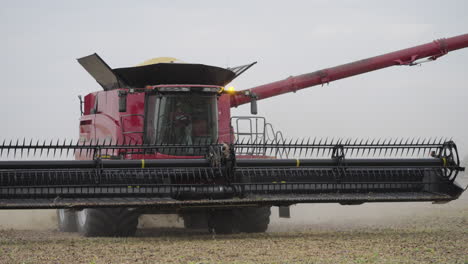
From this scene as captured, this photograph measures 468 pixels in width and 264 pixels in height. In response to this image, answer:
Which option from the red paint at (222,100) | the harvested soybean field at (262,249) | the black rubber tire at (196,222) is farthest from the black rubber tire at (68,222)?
the harvested soybean field at (262,249)

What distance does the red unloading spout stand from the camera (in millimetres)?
13695

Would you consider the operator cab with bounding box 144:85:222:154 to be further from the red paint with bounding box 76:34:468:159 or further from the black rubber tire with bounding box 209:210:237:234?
the black rubber tire with bounding box 209:210:237:234

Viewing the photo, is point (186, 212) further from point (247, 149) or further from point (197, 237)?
point (247, 149)

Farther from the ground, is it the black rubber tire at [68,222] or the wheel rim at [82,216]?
the wheel rim at [82,216]

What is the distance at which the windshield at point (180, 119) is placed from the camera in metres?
9.88

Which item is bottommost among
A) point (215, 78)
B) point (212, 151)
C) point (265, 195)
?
point (265, 195)

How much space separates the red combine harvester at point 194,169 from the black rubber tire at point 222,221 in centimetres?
1

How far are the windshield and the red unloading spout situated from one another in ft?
13.1

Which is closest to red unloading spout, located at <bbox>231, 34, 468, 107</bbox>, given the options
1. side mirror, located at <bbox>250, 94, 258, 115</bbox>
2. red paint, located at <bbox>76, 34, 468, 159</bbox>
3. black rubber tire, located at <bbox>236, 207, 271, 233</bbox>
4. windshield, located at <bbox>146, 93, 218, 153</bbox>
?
red paint, located at <bbox>76, 34, 468, 159</bbox>

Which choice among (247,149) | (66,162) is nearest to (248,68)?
(247,149)

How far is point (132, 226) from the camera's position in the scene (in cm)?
910

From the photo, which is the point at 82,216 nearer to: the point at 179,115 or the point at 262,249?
the point at 179,115

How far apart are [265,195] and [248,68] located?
3449mm

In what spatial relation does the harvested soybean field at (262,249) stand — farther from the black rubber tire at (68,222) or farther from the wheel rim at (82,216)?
the black rubber tire at (68,222)
